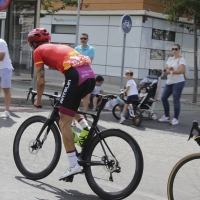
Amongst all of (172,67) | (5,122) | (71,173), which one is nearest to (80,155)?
(71,173)

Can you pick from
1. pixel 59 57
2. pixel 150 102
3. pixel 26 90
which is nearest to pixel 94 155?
pixel 59 57

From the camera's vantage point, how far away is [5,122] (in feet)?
31.1

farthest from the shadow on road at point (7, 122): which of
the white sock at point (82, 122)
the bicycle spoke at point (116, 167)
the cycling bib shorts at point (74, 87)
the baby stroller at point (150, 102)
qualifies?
the bicycle spoke at point (116, 167)

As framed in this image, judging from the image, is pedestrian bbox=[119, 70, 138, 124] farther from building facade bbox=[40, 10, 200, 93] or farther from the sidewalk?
building facade bbox=[40, 10, 200, 93]

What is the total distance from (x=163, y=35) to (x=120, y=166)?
59.2 feet

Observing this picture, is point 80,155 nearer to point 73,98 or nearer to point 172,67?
point 73,98

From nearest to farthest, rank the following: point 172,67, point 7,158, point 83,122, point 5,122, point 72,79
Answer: point 72,79, point 83,122, point 7,158, point 5,122, point 172,67

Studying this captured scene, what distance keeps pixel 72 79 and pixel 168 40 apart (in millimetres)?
18415

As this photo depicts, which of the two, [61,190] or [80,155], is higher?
[80,155]

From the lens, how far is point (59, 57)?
5133mm

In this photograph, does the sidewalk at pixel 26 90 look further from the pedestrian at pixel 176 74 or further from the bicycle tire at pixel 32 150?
the bicycle tire at pixel 32 150

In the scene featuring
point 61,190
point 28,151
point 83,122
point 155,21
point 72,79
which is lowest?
point 61,190

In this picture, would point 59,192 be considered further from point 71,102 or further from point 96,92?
point 96,92

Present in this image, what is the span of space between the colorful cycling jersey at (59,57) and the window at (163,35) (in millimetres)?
16983
